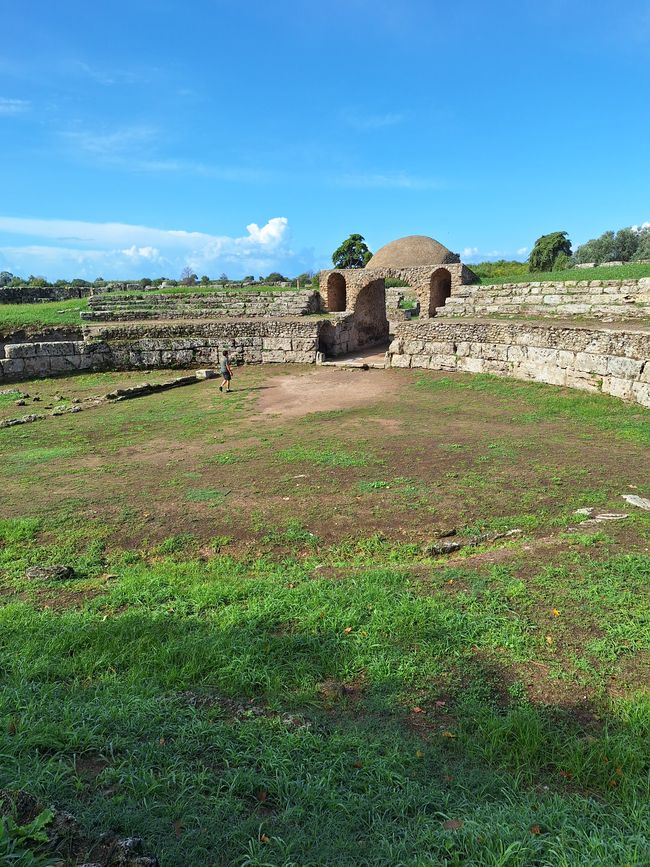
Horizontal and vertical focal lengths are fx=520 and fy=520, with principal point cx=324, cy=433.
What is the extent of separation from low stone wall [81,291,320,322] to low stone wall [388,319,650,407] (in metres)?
9.49

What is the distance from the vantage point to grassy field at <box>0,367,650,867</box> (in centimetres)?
233

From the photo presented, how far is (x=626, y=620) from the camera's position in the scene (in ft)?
12.6

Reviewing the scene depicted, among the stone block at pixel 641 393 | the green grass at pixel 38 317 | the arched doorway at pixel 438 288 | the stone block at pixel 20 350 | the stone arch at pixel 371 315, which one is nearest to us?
the stone block at pixel 641 393

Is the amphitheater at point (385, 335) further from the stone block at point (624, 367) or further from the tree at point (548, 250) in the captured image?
the tree at point (548, 250)

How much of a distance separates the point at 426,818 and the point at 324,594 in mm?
2246

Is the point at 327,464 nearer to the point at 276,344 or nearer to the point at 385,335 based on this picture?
the point at 276,344

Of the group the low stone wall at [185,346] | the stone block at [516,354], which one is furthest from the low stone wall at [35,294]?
the stone block at [516,354]

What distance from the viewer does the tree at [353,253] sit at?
5556 centimetres

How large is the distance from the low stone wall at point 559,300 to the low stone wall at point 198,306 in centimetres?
789

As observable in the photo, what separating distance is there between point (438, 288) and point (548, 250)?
759 inches

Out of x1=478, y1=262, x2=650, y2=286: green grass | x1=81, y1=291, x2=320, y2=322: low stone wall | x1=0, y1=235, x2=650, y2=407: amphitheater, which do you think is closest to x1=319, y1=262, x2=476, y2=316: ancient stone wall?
x1=0, y1=235, x2=650, y2=407: amphitheater

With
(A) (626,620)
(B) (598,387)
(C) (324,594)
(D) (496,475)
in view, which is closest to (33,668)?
(C) (324,594)

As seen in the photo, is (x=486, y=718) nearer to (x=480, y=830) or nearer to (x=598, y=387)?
(x=480, y=830)

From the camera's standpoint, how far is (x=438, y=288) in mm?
29688
